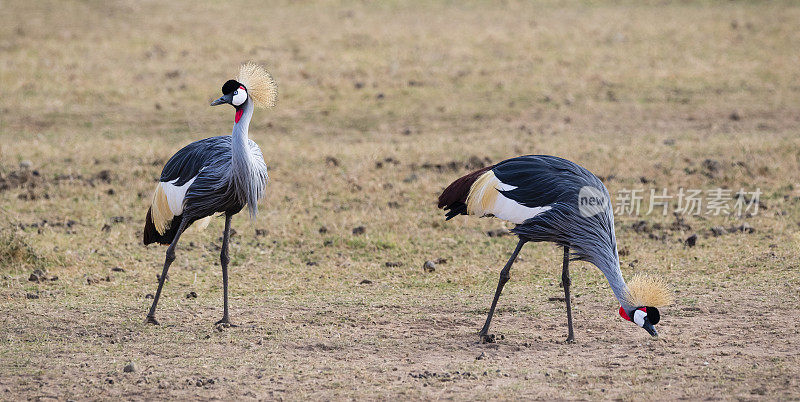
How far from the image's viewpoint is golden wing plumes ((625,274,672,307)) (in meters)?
5.86

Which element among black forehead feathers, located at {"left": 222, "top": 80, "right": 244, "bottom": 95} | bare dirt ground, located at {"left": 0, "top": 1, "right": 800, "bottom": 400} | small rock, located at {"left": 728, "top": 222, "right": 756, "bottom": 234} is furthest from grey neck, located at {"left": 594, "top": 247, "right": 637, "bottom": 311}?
small rock, located at {"left": 728, "top": 222, "right": 756, "bottom": 234}

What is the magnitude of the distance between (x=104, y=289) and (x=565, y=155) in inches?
250

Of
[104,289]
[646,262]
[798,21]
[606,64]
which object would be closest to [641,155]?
[646,262]

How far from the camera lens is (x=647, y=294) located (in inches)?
231

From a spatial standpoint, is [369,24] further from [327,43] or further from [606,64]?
[606,64]

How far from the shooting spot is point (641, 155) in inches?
464

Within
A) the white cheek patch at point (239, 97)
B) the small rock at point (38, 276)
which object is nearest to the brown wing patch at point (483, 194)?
the white cheek patch at point (239, 97)

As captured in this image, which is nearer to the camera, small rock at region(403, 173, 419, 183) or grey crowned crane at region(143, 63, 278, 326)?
grey crowned crane at region(143, 63, 278, 326)

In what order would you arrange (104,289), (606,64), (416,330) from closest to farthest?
1. (416,330)
2. (104,289)
3. (606,64)

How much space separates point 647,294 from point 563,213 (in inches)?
31.6

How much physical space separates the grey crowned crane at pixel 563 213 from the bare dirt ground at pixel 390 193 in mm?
405

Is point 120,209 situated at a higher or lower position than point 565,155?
lower

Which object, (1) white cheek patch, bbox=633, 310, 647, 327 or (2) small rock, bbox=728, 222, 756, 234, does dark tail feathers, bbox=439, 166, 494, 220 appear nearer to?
(1) white cheek patch, bbox=633, 310, 647, 327

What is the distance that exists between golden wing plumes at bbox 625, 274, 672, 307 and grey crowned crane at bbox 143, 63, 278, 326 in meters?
2.73
